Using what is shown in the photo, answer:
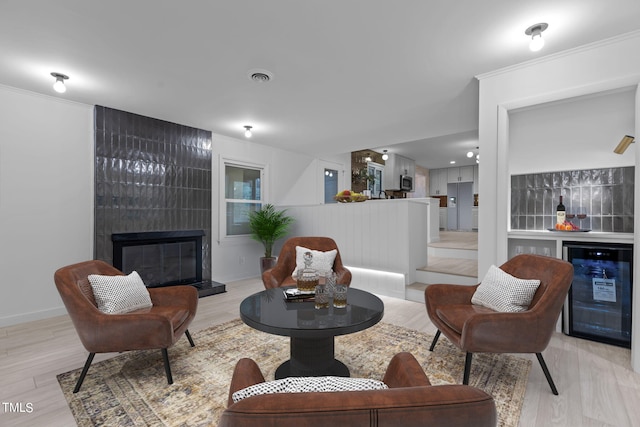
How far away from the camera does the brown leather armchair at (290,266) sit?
10.5 feet

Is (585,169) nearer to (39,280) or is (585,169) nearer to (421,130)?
(421,130)

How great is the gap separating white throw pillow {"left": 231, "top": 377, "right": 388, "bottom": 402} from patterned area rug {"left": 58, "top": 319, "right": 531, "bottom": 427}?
122 cm

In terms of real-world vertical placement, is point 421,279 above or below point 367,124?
below

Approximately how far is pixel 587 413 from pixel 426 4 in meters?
2.75

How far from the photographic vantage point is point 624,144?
2.68 m

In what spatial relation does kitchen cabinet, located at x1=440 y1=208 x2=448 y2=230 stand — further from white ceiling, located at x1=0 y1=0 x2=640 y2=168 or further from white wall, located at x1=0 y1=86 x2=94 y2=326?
white wall, located at x1=0 y1=86 x2=94 y2=326

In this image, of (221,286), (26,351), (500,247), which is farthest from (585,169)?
(26,351)

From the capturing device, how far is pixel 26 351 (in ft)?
8.84

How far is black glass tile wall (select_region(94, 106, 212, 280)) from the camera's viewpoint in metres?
3.99

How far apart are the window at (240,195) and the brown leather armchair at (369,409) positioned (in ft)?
16.4

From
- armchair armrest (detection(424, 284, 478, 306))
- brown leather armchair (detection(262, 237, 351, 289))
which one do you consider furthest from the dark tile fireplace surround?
armchair armrest (detection(424, 284, 478, 306))

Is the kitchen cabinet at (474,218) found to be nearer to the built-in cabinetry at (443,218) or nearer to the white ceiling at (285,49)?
the built-in cabinetry at (443,218)

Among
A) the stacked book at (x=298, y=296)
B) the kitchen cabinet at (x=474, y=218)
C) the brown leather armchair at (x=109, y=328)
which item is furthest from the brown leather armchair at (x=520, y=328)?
the kitchen cabinet at (x=474, y=218)

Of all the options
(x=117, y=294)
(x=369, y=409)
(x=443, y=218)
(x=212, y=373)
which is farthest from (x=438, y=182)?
(x=369, y=409)
